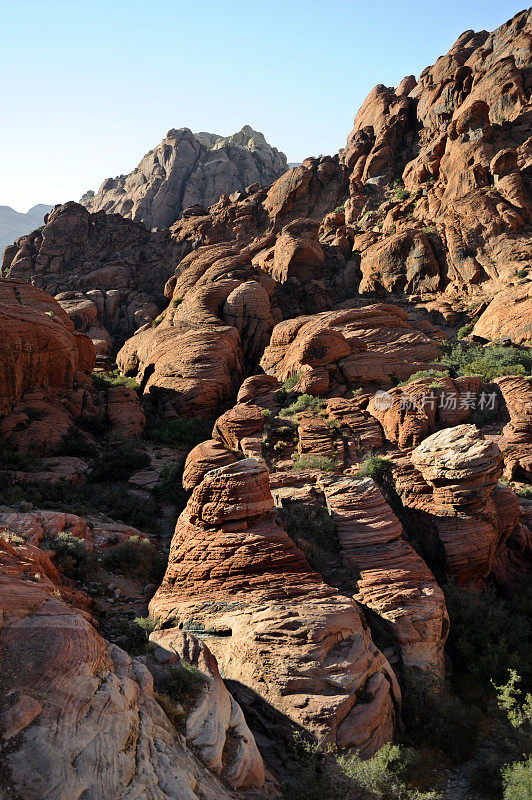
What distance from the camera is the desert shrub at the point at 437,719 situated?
882 cm

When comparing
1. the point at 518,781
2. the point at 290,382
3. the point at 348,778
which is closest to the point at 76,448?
the point at 290,382

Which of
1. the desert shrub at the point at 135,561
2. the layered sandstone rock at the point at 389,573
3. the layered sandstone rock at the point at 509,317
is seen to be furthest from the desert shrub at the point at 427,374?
the desert shrub at the point at 135,561

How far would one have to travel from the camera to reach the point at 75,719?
4.92 metres

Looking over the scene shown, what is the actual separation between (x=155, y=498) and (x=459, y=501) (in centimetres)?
1268

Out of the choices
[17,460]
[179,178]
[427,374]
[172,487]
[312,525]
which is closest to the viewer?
[312,525]

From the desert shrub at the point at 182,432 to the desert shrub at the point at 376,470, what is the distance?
12.4 meters

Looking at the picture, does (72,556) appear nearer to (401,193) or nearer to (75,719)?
(75,719)

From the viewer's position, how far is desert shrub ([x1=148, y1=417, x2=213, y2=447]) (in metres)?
26.7

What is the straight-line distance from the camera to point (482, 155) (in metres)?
40.5

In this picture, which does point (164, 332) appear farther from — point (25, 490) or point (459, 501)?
point (459, 501)

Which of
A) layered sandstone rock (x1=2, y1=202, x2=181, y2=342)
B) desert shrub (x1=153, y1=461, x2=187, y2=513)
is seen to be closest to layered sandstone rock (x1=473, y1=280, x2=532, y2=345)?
desert shrub (x1=153, y1=461, x2=187, y2=513)

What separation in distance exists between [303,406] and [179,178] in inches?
3094

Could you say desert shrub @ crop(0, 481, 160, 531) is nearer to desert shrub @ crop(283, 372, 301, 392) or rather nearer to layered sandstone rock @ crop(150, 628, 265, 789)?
layered sandstone rock @ crop(150, 628, 265, 789)

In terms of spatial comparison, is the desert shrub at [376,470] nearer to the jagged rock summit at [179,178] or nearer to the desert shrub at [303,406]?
the desert shrub at [303,406]
